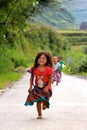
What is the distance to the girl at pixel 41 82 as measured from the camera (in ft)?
43.8

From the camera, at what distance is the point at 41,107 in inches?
543

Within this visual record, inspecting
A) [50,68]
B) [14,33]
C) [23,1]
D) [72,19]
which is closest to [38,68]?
[50,68]

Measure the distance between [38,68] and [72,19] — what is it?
177 metres

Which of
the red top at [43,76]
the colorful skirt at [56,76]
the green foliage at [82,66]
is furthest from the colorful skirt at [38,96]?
the green foliage at [82,66]

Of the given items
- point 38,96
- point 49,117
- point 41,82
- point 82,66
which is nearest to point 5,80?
point 49,117

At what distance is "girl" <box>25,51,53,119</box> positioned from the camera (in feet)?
43.8

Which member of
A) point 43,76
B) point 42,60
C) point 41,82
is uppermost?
point 42,60

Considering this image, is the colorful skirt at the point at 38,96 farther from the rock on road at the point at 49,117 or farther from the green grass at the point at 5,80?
the green grass at the point at 5,80

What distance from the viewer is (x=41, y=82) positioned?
44.2 ft

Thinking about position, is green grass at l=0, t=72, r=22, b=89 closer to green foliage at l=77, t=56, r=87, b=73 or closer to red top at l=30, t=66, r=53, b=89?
red top at l=30, t=66, r=53, b=89

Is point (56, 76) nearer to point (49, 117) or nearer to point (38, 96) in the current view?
point (49, 117)

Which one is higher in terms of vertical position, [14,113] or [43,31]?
[14,113]

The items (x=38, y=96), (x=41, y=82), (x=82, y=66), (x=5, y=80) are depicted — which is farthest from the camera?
(x=82, y=66)

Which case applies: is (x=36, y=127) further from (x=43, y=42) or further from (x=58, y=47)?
(x=58, y=47)
